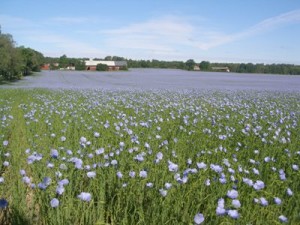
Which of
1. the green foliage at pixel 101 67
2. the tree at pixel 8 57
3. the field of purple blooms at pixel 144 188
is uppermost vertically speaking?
the tree at pixel 8 57

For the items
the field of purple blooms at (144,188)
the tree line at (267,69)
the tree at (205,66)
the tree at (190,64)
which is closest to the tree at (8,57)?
the field of purple blooms at (144,188)

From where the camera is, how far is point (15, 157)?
12.5ft

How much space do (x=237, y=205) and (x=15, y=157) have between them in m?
2.81

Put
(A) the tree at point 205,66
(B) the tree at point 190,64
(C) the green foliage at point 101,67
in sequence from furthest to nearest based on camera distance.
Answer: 1. (A) the tree at point 205,66
2. (B) the tree at point 190,64
3. (C) the green foliage at point 101,67

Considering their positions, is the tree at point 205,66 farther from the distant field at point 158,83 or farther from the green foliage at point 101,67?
the distant field at point 158,83

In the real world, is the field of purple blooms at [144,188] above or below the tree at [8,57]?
below

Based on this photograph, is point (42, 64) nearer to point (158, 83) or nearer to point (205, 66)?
point (205, 66)

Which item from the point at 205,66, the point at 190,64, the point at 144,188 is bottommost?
the point at 144,188

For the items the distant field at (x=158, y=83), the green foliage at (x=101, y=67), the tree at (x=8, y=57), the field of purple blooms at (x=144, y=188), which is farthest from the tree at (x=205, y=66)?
the field of purple blooms at (x=144, y=188)

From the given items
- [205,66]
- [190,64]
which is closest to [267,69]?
[205,66]

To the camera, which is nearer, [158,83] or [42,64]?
[158,83]

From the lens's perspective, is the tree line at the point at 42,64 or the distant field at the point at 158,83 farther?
the tree line at the point at 42,64

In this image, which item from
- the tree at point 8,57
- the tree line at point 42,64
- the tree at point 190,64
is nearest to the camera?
the tree at point 8,57

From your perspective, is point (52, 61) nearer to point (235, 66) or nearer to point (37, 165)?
point (235, 66)
